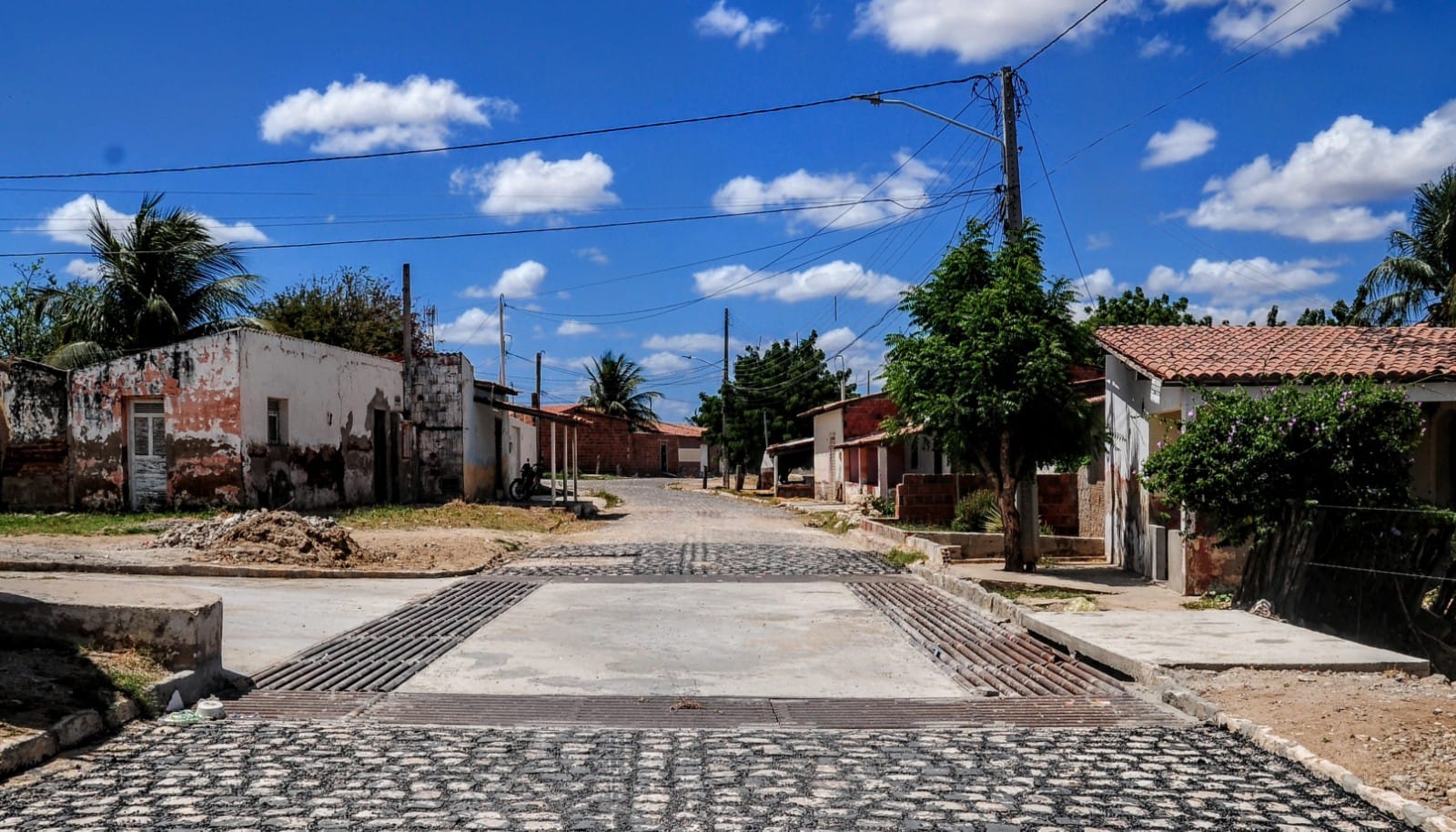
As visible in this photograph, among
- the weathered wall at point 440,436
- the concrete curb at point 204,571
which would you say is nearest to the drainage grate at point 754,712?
the concrete curb at point 204,571

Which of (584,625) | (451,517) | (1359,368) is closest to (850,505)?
(451,517)

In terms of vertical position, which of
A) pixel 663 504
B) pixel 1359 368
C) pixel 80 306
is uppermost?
pixel 80 306

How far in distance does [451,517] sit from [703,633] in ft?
54.7

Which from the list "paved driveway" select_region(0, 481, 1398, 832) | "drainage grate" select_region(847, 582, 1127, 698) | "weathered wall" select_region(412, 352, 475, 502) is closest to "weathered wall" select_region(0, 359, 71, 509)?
"weathered wall" select_region(412, 352, 475, 502)

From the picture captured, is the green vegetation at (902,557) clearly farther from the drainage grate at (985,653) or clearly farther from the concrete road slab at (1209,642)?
the concrete road slab at (1209,642)

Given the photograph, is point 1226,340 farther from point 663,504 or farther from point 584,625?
point 663,504

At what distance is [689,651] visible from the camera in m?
10.5

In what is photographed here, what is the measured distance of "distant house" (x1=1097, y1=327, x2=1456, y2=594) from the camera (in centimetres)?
1475

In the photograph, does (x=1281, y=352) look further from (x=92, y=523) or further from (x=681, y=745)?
(x=92, y=523)

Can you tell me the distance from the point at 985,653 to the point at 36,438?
72.9 ft

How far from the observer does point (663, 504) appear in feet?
134

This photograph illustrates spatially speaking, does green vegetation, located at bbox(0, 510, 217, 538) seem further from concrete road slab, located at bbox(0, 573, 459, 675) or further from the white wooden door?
concrete road slab, located at bbox(0, 573, 459, 675)

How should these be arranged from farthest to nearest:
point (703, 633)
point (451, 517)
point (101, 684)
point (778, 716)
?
point (451, 517) → point (703, 633) → point (778, 716) → point (101, 684)

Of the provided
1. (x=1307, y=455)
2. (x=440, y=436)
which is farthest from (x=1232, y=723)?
(x=440, y=436)
